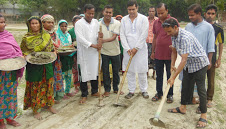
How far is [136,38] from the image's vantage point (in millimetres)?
4000

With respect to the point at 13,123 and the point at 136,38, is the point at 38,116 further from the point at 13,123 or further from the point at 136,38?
the point at 136,38

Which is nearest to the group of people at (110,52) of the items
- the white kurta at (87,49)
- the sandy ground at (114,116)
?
the white kurta at (87,49)

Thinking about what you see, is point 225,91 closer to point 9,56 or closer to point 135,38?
point 135,38

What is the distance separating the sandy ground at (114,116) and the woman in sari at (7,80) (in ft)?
0.98

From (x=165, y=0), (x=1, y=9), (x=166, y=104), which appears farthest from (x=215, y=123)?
(x=1, y=9)

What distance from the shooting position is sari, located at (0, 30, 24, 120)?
2.88 m

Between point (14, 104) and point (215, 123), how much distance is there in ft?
11.2

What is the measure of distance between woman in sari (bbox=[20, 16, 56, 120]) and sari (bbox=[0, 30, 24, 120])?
8.1 inches

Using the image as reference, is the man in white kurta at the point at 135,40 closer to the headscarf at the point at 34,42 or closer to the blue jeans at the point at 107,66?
the blue jeans at the point at 107,66

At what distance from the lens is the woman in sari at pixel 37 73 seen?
10.5ft

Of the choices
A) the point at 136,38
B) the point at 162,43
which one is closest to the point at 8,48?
the point at 136,38

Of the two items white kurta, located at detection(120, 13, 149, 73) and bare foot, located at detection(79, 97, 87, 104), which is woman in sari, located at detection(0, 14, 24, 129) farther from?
white kurta, located at detection(120, 13, 149, 73)

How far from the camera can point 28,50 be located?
3230mm

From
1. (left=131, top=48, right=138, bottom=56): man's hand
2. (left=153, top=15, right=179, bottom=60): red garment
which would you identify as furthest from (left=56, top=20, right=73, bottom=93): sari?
(left=153, top=15, right=179, bottom=60): red garment
